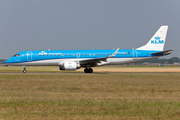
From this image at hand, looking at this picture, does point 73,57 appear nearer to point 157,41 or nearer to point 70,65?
point 70,65

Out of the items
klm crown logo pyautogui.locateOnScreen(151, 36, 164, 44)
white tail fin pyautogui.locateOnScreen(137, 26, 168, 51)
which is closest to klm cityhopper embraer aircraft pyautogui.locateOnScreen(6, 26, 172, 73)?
white tail fin pyautogui.locateOnScreen(137, 26, 168, 51)

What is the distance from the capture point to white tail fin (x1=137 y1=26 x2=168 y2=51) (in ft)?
140

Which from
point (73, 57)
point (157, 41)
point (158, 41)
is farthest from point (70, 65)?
point (158, 41)

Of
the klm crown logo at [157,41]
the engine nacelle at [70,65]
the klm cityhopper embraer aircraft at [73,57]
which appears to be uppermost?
the klm crown logo at [157,41]

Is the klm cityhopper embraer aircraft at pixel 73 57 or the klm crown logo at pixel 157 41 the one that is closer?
the klm cityhopper embraer aircraft at pixel 73 57

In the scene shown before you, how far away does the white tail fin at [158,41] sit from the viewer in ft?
140

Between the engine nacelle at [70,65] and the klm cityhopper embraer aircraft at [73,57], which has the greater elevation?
the klm cityhopper embraer aircraft at [73,57]

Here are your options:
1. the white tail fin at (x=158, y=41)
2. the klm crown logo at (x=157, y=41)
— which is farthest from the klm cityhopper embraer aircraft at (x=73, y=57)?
the klm crown logo at (x=157, y=41)

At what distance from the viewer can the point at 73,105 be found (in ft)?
36.7

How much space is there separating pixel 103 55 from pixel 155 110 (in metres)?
30.5

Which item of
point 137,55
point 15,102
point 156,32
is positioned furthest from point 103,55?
point 15,102

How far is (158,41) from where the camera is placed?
1706 inches

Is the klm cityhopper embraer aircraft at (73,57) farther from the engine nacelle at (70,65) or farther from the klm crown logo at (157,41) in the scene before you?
the klm crown logo at (157,41)

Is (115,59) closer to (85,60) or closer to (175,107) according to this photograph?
(85,60)
